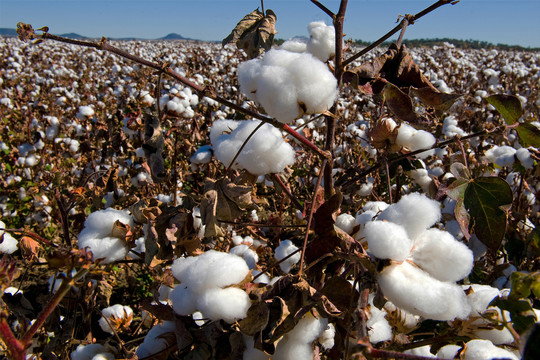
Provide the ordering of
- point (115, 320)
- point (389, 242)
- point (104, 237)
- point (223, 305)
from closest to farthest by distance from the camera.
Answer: point (389, 242), point (223, 305), point (104, 237), point (115, 320)

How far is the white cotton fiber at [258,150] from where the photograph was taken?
106 cm

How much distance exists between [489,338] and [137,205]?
3.09 ft

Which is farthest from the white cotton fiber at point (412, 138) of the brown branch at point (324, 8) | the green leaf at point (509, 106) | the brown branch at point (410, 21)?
the brown branch at point (324, 8)

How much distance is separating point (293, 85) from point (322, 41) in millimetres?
381

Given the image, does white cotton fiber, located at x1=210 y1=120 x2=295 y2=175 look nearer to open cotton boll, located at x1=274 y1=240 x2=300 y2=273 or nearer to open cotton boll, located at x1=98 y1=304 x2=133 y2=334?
open cotton boll, located at x1=274 y1=240 x2=300 y2=273

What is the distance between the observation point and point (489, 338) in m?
0.91

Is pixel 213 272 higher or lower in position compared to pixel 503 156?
lower

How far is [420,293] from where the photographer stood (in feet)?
2.42

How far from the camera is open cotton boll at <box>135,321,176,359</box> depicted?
3.21ft

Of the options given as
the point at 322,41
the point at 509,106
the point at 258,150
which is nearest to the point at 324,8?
the point at 322,41

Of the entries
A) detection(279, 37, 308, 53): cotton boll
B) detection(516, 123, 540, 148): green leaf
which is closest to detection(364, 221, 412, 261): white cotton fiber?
detection(516, 123, 540, 148): green leaf

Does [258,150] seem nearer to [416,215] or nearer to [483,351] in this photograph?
[416,215]

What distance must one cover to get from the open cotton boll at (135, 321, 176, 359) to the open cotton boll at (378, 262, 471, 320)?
54 centimetres

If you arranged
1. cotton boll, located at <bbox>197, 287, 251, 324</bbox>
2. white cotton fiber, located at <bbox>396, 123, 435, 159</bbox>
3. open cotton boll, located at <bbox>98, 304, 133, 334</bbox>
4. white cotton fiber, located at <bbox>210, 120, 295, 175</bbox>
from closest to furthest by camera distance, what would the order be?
cotton boll, located at <bbox>197, 287, 251, 324</bbox>
white cotton fiber, located at <bbox>210, 120, 295, 175</bbox>
white cotton fiber, located at <bbox>396, 123, 435, 159</bbox>
open cotton boll, located at <bbox>98, 304, 133, 334</bbox>
